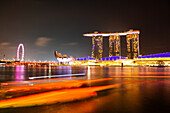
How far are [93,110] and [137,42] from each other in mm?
125698

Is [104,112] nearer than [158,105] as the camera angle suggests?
Yes

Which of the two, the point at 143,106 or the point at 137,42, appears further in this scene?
the point at 137,42

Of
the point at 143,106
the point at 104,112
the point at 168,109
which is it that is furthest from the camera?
the point at 143,106

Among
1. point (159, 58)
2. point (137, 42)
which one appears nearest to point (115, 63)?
point (159, 58)

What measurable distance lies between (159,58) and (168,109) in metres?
80.1

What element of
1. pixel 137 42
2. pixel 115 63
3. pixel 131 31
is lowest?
pixel 115 63

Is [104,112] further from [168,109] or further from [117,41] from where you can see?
[117,41]

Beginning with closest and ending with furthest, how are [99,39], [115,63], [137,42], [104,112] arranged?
[104,112], [115,63], [137,42], [99,39]

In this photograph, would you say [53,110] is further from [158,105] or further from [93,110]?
[158,105]

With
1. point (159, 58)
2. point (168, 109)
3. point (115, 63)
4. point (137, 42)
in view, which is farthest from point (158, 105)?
point (137, 42)

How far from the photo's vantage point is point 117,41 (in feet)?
436

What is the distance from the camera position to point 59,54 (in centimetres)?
13488

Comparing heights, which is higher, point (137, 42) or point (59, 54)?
point (137, 42)

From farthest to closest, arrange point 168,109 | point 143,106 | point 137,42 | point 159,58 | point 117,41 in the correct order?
point 117,41
point 137,42
point 159,58
point 143,106
point 168,109
